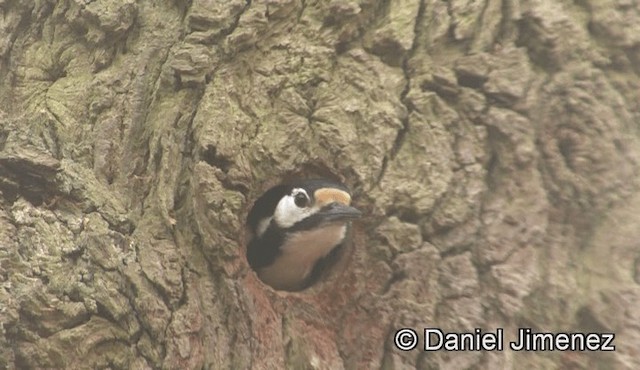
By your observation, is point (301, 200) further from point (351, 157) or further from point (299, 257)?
point (351, 157)

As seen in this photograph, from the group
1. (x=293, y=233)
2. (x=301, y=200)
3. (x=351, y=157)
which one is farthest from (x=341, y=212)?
(x=293, y=233)

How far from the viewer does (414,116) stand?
9.30 feet

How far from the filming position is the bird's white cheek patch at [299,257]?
3258mm

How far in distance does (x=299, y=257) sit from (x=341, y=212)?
686 mm

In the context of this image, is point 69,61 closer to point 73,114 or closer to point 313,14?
point 73,114

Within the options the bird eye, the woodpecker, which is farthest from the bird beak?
the bird eye

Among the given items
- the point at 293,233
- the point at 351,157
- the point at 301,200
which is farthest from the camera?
the point at 293,233

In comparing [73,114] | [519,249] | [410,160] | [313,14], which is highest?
[313,14]

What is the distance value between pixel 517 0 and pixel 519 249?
2.93ft

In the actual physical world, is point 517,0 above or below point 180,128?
above

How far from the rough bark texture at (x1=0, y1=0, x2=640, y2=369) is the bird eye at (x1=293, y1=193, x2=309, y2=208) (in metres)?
0.25

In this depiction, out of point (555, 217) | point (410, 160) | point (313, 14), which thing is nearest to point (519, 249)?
point (555, 217)

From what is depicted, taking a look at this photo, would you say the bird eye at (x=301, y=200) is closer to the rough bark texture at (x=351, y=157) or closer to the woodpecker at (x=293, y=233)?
the woodpecker at (x=293, y=233)

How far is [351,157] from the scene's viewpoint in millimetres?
2811
